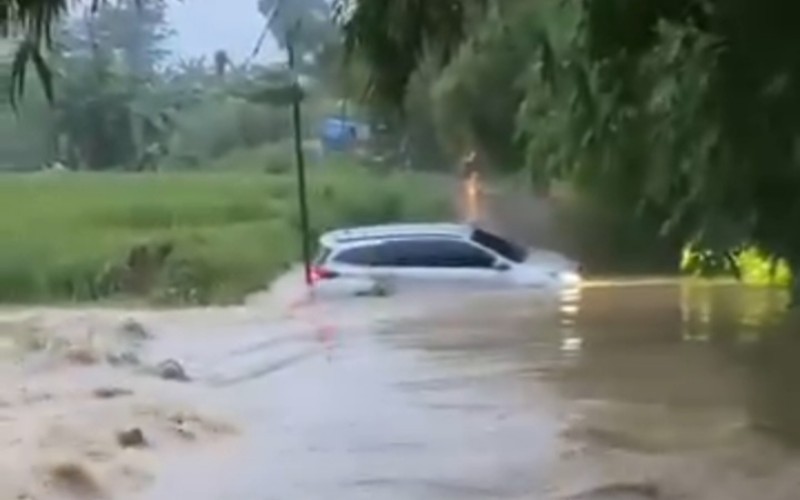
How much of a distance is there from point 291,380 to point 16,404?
10.6 ft

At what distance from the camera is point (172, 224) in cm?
3716

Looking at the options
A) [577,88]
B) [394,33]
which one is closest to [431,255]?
[577,88]

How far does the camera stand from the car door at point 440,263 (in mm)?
31000

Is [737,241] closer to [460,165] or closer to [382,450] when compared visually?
[382,450]

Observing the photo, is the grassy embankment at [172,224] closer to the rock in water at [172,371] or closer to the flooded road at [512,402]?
the flooded road at [512,402]

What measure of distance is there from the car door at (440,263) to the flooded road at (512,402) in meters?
0.79

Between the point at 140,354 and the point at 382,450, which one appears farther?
the point at 140,354

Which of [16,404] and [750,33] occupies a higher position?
[750,33]

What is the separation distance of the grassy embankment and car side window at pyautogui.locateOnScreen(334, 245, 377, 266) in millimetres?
2929

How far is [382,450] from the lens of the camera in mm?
16500

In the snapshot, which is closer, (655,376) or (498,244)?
(655,376)

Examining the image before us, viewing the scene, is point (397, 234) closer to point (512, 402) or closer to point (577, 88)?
point (512, 402)

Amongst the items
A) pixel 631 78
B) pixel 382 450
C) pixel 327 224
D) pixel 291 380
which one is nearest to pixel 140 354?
pixel 291 380

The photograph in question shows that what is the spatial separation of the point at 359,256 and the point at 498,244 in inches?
84.2
